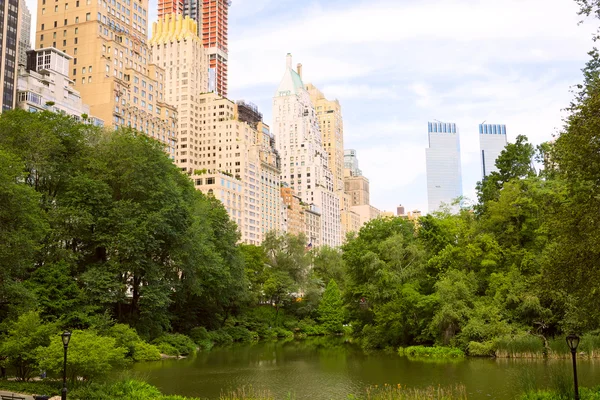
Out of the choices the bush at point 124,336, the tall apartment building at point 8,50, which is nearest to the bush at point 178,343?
the bush at point 124,336

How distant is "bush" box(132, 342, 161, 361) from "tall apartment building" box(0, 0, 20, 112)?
58083mm

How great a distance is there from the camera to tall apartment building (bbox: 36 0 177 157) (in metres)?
122

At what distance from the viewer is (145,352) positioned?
48875 millimetres

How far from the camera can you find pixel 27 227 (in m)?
37.1

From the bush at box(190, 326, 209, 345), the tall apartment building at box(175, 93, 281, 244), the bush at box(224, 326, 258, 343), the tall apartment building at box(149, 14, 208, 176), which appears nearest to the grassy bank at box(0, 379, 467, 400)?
the bush at box(190, 326, 209, 345)

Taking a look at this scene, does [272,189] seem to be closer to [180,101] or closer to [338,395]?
[180,101]

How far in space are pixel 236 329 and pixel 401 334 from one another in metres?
28.7

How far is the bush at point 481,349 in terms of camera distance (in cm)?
4647

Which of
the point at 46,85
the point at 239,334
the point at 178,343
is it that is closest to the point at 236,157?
the point at 46,85

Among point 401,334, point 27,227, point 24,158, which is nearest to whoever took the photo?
point 27,227

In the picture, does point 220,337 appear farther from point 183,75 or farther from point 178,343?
point 183,75

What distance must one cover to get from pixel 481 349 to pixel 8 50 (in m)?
85.2

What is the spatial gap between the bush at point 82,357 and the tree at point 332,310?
196 feet

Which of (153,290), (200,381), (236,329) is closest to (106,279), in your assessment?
(153,290)
